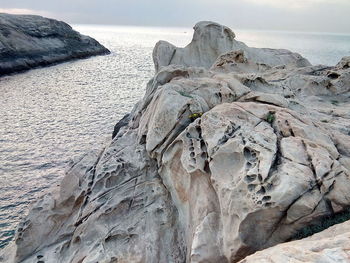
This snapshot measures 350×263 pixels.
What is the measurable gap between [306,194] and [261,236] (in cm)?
174

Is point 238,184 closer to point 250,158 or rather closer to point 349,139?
point 250,158

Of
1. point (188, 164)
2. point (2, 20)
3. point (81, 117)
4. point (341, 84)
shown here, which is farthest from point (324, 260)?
point (2, 20)

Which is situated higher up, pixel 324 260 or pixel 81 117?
pixel 324 260

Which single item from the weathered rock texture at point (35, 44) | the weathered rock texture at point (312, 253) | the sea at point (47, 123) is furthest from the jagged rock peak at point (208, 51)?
the weathered rock texture at point (35, 44)

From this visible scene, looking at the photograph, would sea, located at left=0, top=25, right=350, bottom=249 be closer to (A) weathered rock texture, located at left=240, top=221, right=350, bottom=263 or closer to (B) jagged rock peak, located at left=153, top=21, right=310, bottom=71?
(B) jagged rock peak, located at left=153, top=21, right=310, bottom=71

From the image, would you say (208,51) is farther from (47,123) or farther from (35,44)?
(35,44)

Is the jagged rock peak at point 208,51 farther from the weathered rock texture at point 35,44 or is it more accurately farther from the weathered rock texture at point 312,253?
the weathered rock texture at point 35,44

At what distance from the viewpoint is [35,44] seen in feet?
255

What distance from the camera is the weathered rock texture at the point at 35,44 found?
218 feet

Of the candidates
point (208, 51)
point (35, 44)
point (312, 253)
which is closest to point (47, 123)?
point (208, 51)

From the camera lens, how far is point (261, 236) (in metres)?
9.05

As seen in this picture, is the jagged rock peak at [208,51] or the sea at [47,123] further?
the jagged rock peak at [208,51]

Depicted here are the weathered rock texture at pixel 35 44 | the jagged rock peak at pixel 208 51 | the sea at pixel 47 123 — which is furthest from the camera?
the weathered rock texture at pixel 35 44

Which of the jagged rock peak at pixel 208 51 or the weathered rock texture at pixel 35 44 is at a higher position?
the jagged rock peak at pixel 208 51
